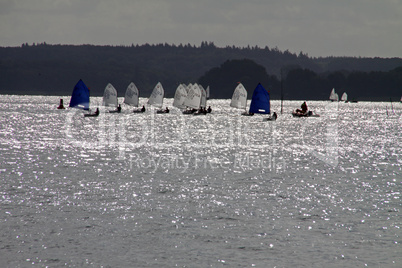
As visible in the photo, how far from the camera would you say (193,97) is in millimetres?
126688

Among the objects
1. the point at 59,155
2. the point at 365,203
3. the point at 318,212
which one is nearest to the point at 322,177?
the point at 365,203

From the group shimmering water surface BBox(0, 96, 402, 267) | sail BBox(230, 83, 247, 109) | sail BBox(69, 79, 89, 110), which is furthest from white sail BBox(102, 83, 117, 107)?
shimmering water surface BBox(0, 96, 402, 267)

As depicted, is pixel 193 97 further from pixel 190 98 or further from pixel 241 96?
pixel 241 96

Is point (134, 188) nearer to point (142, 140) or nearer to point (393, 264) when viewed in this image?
point (393, 264)

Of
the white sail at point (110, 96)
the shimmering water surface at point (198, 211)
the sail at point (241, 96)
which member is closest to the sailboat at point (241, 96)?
the sail at point (241, 96)

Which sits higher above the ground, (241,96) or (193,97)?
(241,96)

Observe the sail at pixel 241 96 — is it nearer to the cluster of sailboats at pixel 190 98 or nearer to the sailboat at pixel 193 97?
the cluster of sailboats at pixel 190 98

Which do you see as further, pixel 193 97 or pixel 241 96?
pixel 193 97

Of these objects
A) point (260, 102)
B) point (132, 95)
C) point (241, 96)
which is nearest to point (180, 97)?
point (132, 95)

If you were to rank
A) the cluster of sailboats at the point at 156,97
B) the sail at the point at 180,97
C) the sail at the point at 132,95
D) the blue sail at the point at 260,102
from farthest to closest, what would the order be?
the sail at the point at 132,95 → the sail at the point at 180,97 → the cluster of sailboats at the point at 156,97 → the blue sail at the point at 260,102

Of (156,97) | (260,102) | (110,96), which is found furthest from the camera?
(156,97)

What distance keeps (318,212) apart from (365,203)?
4.13 meters

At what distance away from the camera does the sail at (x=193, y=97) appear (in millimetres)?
123213

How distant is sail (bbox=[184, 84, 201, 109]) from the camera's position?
12321cm
